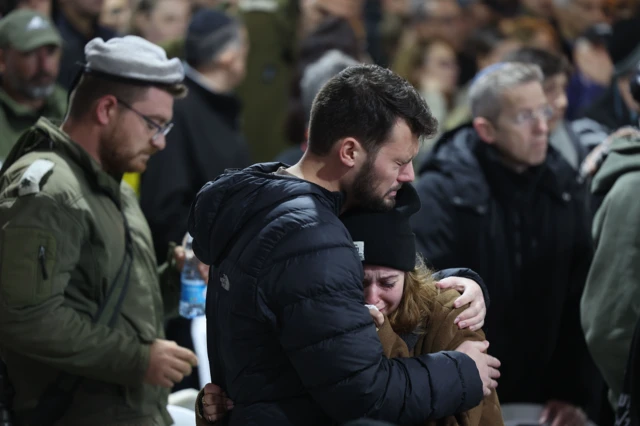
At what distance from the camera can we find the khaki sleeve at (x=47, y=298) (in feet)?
11.8

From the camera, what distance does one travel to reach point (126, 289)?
12.8 ft

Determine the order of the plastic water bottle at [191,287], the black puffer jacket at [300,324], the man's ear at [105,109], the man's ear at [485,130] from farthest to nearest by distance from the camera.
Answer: the man's ear at [485,130] < the plastic water bottle at [191,287] < the man's ear at [105,109] < the black puffer jacket at [300,324]

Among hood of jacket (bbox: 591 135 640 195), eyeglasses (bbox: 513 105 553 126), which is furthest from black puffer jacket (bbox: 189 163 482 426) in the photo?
eyeglasses (bbox: 513 105 553 126)

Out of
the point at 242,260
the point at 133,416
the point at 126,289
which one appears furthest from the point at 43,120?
the point at 242,260

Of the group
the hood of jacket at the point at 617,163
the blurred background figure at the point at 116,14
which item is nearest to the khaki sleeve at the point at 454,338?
the hood of jacket at the point at 617,163

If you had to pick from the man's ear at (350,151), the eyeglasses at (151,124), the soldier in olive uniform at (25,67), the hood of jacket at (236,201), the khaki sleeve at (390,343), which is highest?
the man's ear at (350,151)

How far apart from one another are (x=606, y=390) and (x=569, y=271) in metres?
0.68

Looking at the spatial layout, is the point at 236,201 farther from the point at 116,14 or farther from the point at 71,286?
A: the point at 116,14

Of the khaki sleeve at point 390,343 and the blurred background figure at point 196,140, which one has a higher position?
the khaki sleeve at point 390,343

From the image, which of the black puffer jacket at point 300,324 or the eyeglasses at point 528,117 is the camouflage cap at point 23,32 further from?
the black puffer jacket at point 300,324

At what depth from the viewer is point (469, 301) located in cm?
305

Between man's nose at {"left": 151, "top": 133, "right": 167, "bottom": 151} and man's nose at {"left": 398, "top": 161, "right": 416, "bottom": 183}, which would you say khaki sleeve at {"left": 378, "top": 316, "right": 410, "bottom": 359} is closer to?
man's nose at {"left": 398, "top": 161, "right": 416, "bottom": 183}

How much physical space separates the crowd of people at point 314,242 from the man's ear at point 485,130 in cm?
1

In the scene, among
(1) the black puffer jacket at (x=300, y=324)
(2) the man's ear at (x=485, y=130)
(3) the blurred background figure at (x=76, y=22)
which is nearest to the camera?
(1) the black puffer jacket at (x=300, y=324)
